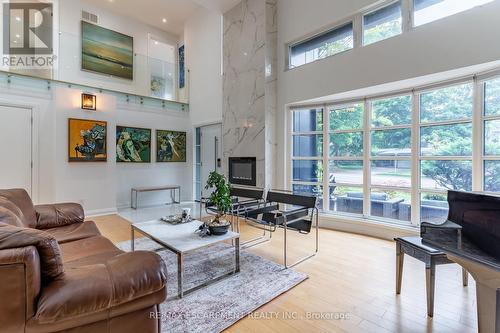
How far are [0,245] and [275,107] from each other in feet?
14.4

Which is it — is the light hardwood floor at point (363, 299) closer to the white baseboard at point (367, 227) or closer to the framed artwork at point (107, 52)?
the white baseboard at point (367, 227)

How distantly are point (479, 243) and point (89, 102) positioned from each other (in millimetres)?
6419

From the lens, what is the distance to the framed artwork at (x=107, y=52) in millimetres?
6242

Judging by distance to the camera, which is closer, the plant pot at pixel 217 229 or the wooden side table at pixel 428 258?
the wooden side table at pixel 428 258

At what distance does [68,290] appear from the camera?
3.92ft

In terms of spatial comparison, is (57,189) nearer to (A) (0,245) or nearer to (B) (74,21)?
(B) (74,21)

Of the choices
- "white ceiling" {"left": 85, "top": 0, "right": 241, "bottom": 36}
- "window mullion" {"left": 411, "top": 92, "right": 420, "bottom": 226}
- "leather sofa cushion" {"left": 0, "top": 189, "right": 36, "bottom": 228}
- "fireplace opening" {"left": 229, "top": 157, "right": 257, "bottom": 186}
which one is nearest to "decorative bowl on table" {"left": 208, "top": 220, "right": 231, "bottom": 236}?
"leather sofa cushion" {"left": 0, "top": 189, "right": 36, "bottom": 228}

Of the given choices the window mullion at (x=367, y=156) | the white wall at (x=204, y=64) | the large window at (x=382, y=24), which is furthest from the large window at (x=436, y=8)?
the white wall at (x=204, y=64)

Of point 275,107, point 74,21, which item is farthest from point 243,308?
point 74,21

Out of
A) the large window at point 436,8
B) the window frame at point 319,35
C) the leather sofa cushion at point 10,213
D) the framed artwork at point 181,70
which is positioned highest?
the framed artwork at point 181,70

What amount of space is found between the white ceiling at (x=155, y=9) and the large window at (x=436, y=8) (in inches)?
201

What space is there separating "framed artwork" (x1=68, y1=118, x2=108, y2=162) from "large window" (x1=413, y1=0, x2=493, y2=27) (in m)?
6.01

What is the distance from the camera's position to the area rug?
187 cm

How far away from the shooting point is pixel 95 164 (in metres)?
5.48
